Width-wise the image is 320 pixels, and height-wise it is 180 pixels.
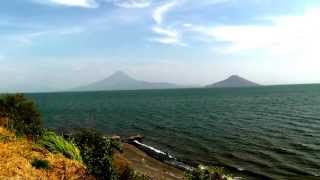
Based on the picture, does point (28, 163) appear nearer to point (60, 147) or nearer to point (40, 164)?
point (40, 164)

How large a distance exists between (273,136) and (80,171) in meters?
48.4

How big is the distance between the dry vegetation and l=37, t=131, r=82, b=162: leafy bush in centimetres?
48

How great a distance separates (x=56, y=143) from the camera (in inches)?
730

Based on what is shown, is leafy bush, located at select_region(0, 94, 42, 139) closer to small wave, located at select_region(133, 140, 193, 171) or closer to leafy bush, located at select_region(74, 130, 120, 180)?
leafy bush, located at select_region(74, 130, 120, 180)

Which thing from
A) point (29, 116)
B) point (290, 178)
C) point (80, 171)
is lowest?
point (290, 178)

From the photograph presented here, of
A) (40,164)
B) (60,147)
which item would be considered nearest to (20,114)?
(60,147)

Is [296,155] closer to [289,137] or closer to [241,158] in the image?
[241,158]

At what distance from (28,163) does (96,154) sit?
10.3ft

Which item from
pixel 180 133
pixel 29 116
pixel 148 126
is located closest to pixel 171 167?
pixel 29 116

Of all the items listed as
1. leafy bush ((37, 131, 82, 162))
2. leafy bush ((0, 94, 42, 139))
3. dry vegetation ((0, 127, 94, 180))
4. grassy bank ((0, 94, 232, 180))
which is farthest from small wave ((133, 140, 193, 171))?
dry vegetation ((0, 127, 94, 180))

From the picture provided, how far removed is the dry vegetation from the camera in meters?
14.0

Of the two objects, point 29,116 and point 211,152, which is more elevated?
point 29,116

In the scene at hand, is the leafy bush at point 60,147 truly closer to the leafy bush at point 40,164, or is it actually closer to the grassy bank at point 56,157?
the grassy bank at point 56,157

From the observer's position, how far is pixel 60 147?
18141 mm
